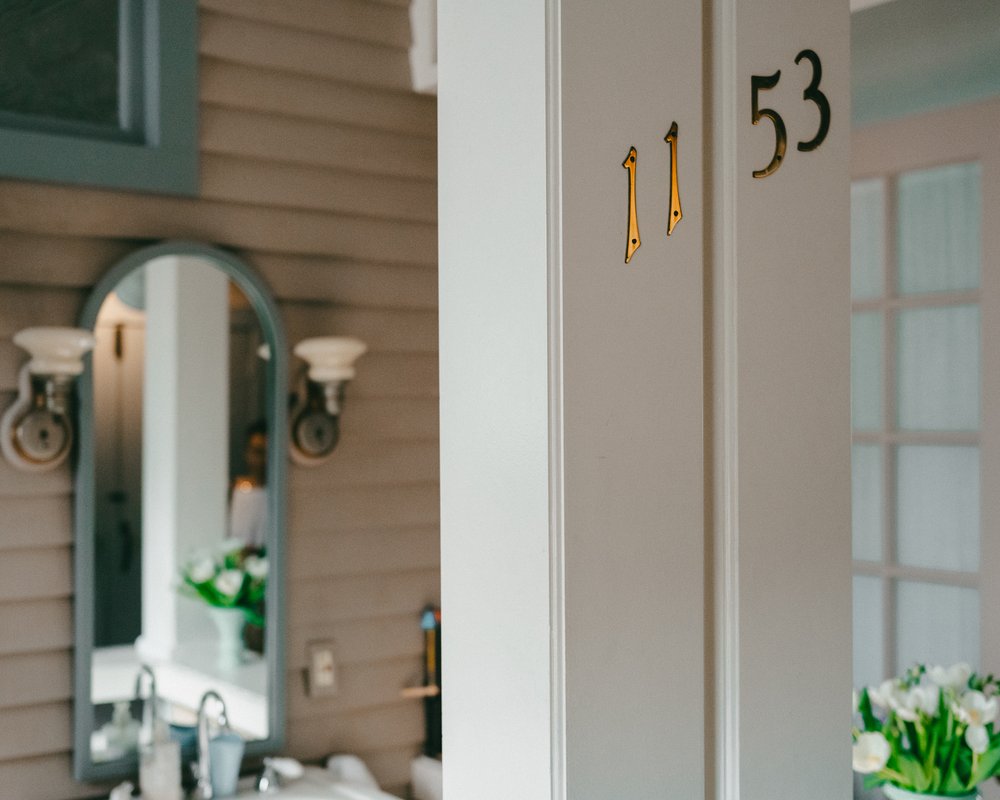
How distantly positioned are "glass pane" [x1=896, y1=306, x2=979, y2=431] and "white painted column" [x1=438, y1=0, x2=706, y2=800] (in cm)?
214

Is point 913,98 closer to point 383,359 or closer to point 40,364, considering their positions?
point 383,359

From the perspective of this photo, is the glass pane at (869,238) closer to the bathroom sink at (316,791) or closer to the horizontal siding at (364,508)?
the horizontal siding at (364,508)

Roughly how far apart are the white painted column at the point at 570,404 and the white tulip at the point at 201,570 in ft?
5.86

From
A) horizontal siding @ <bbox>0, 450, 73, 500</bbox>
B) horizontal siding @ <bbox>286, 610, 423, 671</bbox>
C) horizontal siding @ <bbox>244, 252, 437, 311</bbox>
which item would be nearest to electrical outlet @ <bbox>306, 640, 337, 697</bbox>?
horizontal siding @ <bbox>286, 610, 423, 671</bbox>

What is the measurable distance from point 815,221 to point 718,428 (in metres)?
0.22

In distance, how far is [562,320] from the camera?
78cm

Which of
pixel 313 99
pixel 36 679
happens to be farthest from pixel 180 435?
pixel 313 99

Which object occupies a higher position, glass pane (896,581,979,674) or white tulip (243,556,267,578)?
white tulip (243,556,267,578)

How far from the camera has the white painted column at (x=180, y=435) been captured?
2.47 metres

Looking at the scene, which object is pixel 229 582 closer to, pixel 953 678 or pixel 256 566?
pixel 256 566

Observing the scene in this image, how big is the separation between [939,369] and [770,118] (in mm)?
2102

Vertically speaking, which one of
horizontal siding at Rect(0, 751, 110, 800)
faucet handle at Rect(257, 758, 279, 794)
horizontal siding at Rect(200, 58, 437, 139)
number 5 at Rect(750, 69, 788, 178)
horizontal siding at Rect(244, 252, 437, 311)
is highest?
horizontal siding at Rect(200, 58, 437, 139)

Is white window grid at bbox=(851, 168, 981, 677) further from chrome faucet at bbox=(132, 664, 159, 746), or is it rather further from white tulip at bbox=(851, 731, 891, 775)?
chrome faucet at bbox=(132, 664, 159, 746)

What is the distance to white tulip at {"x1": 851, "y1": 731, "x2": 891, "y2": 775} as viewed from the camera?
197 centimetres
